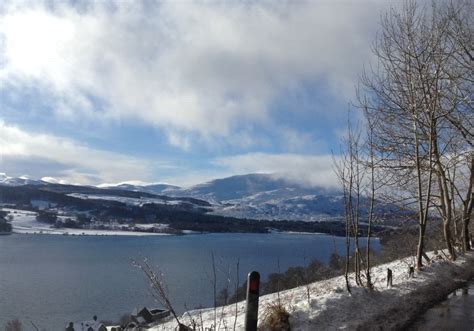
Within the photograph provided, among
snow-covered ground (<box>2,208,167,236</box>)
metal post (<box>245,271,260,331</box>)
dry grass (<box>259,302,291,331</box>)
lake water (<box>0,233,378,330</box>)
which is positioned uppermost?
snow-covered ground (<box>2,208,167,236</box>)

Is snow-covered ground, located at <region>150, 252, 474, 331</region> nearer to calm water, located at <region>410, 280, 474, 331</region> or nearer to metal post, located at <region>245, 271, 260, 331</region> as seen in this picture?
calm water, located at <region>410, 280, 474, 331</region>

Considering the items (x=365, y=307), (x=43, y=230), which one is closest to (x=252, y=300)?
(x=365, y=307)

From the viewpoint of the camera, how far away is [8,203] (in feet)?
652

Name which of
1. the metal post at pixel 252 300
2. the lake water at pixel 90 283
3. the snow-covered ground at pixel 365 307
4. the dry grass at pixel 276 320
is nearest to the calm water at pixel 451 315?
the snow-covered ground at pixel 365 307

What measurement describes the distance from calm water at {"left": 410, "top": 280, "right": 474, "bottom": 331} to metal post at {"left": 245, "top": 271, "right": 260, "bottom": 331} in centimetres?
270

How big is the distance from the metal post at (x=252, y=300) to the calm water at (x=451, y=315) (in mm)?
2697

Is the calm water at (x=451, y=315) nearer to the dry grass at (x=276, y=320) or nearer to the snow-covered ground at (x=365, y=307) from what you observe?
the snow-covered ground at (x=365, y=307)

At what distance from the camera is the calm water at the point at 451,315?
6.92m

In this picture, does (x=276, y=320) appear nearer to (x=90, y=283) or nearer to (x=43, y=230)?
(x=90, y=283)

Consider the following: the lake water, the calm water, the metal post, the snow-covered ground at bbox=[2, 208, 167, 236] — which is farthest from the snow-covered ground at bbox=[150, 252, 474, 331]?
the snow-covered ground at bbox=[2, 208, 167, 236]

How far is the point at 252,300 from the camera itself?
18.7 ft

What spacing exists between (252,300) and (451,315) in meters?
3.92

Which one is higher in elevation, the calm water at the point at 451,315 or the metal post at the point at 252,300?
the metal post at the point at 252,300

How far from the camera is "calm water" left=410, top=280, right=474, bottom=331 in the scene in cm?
692
